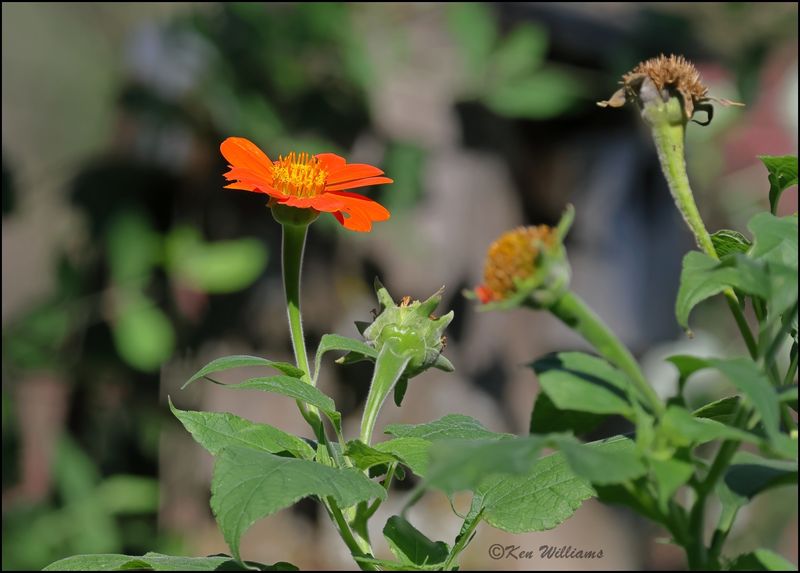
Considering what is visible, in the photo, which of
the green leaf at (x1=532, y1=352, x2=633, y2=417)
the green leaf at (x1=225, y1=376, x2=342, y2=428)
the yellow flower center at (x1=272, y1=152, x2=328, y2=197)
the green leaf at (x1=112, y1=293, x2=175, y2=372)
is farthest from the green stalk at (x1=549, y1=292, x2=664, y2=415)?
the green leaf at (x1=112, y1=293, x2=175, y2=372)

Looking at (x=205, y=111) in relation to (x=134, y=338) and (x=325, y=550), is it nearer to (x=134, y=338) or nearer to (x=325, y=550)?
(x=134, y=338)

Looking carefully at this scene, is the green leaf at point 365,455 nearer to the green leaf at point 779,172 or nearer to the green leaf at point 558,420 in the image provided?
the green leaf at point 558,420

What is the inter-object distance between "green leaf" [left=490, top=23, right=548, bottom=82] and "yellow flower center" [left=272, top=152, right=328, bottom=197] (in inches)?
43.3

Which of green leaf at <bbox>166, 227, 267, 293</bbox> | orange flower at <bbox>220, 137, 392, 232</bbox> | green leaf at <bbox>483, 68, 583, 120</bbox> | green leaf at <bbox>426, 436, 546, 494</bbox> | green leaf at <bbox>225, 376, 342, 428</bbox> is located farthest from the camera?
green leaf at <bbox>483, 68, 583, 120</bbox>

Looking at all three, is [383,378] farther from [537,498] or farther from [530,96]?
[530,96]

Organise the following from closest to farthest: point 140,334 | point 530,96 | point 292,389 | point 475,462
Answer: point 475,462, point 292,389, point 140,334, point 530,96

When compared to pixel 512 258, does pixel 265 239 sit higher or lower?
lower

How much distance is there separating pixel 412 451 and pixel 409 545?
0.06 m

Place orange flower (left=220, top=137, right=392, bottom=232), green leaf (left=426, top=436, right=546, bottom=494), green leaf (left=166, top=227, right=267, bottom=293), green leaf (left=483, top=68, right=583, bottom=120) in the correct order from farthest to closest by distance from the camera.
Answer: green leaf (left=483, top=68, right=583, bottom=120), green leaf (left=166, top=227, right=267, bottom=293), orange flower (left=220, top=137, right=392, bottom=232), green leaf (left=426, top=436, right=546, bottom=494)

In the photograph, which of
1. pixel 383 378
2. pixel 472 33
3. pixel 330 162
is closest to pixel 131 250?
pixel 472 33

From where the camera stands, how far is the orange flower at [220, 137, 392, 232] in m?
0.47

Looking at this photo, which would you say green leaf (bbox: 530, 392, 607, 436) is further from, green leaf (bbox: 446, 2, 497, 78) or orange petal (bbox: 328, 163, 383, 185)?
green leaf (bbox: 446, 2, 497, 78)

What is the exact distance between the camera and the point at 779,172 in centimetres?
41

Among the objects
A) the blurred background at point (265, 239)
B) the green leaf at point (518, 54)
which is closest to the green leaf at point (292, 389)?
the blurred background at point (265, 239)
